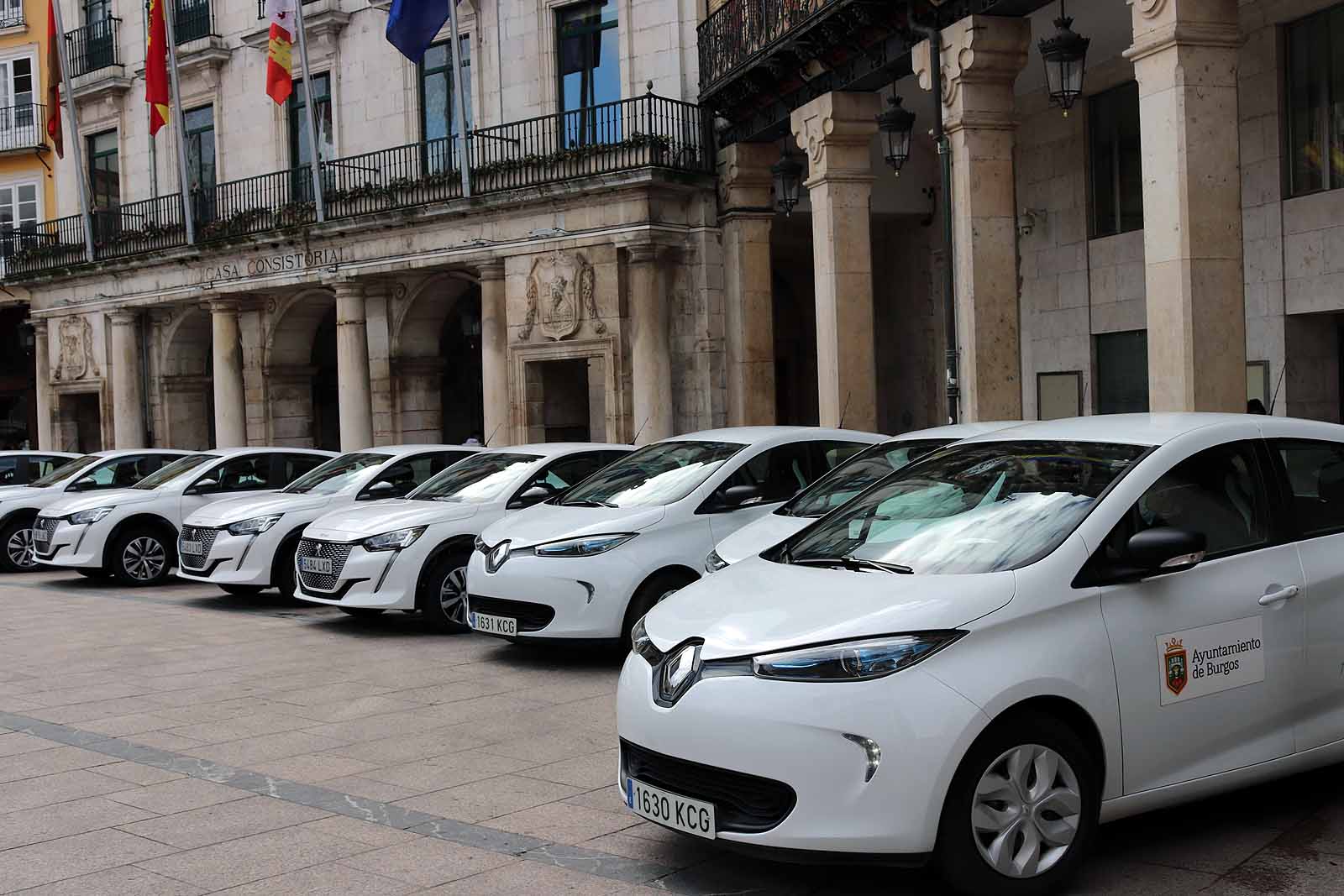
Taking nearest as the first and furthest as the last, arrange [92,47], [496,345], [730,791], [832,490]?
[730,791], [832,490], [496,345], [92,47]

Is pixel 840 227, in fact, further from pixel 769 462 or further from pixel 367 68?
pixel 367 68

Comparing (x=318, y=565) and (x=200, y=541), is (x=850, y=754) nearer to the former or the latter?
(x=318, y=565)

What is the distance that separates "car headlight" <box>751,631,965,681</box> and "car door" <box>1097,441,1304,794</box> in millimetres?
756

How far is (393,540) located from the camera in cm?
1155

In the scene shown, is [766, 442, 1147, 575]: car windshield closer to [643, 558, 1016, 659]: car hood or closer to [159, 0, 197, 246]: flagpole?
[643, 558, 1016, 659]: car hood

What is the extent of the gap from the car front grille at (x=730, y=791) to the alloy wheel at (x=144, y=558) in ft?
42.5

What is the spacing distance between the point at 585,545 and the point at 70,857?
4.55 m

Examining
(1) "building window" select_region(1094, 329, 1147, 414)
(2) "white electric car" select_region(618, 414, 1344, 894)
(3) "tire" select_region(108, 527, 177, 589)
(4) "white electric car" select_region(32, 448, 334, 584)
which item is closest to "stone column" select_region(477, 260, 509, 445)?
(4) "white electric car" select_region(32, 448, 334, 584)

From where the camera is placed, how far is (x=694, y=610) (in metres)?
5.38

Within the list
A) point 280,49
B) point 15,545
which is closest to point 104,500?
point 15,545

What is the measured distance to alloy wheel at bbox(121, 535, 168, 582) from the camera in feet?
53.7

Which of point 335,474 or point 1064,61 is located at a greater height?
point 1064,61

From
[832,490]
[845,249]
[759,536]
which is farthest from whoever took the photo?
[845,249]

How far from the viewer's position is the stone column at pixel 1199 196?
10.8 metres
